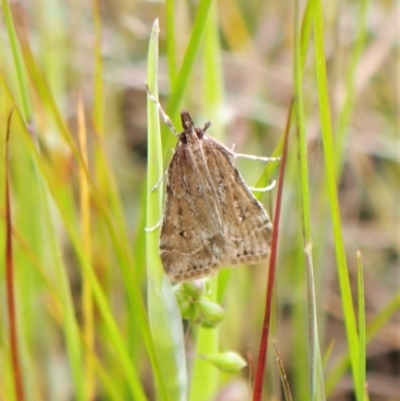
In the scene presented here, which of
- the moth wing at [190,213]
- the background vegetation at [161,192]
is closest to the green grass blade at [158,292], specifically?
the background vegetation at [161,192]

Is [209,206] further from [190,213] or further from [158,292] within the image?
[158,292]

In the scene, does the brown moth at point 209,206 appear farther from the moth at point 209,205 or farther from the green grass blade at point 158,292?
the green grass blade at point 158,292

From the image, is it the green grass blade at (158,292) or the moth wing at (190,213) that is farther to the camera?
the moth wing at (190,213)

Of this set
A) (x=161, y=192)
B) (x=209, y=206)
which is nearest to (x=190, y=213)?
(x=209, y=206)

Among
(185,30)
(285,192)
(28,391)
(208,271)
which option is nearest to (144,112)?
(185,30)

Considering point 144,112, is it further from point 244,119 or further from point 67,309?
point 67,309
